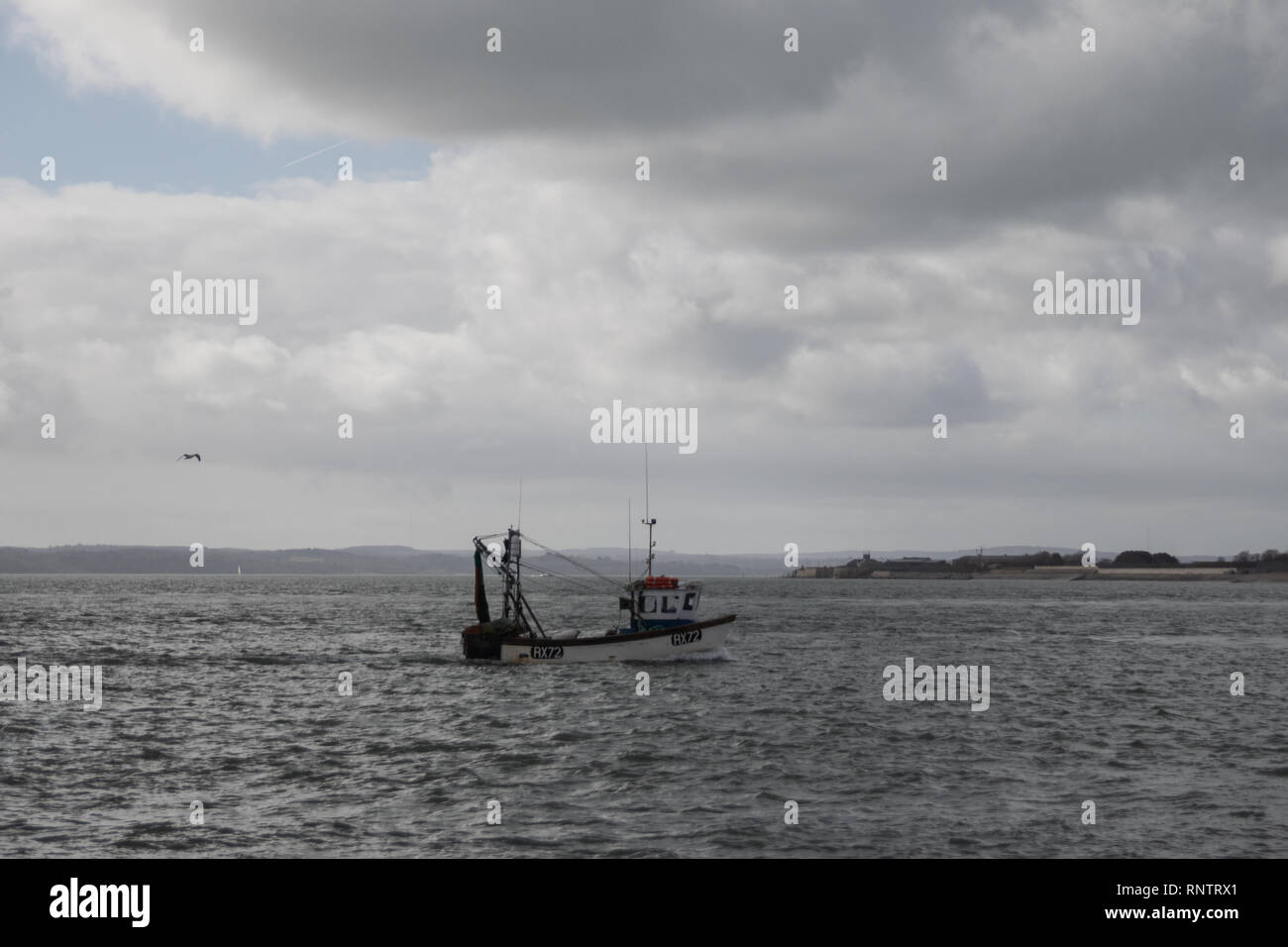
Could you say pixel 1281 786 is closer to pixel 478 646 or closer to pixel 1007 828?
pixel 1007 828

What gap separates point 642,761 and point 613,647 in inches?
1122

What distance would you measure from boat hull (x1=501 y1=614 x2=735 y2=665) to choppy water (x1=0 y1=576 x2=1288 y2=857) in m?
0.91

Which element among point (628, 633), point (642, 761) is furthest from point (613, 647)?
point (642, 761)

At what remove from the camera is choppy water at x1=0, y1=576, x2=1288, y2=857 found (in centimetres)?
2461

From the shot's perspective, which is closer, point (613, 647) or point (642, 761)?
point (642, 761)

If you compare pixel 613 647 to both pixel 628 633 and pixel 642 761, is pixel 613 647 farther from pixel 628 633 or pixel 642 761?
pixel 642 761

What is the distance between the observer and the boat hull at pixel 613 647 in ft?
203

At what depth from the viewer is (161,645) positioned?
82.2 m

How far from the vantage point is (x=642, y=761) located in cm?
3400

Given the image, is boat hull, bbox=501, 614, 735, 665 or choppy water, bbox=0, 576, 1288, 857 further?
boat hull, bbox=501, 614, 735, 665

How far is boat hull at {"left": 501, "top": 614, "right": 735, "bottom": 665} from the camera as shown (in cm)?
6184

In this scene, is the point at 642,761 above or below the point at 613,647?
below
